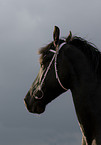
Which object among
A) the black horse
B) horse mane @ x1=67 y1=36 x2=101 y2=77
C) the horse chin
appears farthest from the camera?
the horse chin

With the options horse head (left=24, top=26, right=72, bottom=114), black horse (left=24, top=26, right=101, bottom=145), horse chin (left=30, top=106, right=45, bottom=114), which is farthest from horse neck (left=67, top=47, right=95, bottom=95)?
horse chin (left=30, top=106, right=45, bottom=114)

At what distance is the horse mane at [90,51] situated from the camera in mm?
5035

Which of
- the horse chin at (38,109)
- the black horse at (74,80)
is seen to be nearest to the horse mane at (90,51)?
the black horse at (74,80)

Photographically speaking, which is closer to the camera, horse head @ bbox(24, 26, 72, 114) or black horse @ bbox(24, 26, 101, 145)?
black horse @ bbox(24, 26, 101, 145)

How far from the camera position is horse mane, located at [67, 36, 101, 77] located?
5.04 m

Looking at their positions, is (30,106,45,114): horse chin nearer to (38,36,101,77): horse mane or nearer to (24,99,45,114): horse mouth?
(24,99,45,114): horse mouth

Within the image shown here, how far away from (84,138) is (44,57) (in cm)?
196

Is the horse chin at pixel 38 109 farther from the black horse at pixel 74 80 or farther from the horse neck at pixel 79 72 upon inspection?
the horse neck at pixel 79 72

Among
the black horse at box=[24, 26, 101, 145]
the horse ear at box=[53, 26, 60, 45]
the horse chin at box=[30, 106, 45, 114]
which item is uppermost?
the horse ear at box=[53, 26, 60, 45]

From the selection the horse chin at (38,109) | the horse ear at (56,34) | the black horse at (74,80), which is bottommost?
the horse chin at (38,109)

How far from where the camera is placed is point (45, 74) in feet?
17.5

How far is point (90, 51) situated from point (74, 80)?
79cm

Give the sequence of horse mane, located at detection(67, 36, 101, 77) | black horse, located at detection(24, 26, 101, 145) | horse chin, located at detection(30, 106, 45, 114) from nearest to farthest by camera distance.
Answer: black horse, located at detection(24, 26, 101, 145) < horse mane, located at detection(67, 36, 101, 77) < horse chin, located at detection(30, 106, 45, 114)

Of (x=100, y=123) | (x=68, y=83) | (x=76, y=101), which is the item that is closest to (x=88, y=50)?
(x=68, y=83)
